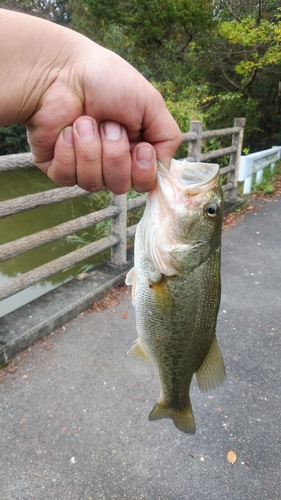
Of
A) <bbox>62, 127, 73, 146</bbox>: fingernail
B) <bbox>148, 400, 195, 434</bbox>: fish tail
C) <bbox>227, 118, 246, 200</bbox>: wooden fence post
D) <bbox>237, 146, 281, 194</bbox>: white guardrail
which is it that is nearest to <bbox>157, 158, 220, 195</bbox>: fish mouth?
<bbox>62, 127, 73, 146</bbox>: fingernail

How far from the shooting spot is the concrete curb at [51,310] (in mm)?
3354

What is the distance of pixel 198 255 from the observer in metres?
1.51

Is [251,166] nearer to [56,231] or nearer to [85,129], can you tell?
[56,231]

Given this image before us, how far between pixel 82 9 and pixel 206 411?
1687cm

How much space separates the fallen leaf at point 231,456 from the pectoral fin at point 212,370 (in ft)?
4.07

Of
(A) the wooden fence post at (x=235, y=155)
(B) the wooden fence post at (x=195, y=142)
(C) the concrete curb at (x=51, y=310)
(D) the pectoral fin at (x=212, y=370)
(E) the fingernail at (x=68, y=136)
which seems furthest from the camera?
(A) the wooden fence post at (x=235, y=155)

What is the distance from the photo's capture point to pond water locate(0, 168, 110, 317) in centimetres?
571

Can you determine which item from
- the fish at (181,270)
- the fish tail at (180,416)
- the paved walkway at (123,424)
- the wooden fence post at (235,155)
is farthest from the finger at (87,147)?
the wooden fence post at (235,155)

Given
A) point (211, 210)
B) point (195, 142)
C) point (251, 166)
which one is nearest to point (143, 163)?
point (211, 210)

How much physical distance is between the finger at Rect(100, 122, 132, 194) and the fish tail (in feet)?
3.48

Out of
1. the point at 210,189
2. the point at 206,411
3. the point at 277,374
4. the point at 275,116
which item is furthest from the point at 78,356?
the point at 275,116

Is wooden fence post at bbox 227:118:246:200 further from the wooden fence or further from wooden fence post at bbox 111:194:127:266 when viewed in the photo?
wooden fence post at bbox 111:194:127:266

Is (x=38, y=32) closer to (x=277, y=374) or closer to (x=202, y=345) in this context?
(x=202, y=345)

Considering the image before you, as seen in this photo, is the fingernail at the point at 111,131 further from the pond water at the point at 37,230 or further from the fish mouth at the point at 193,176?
the pond water at the point at 37,230
